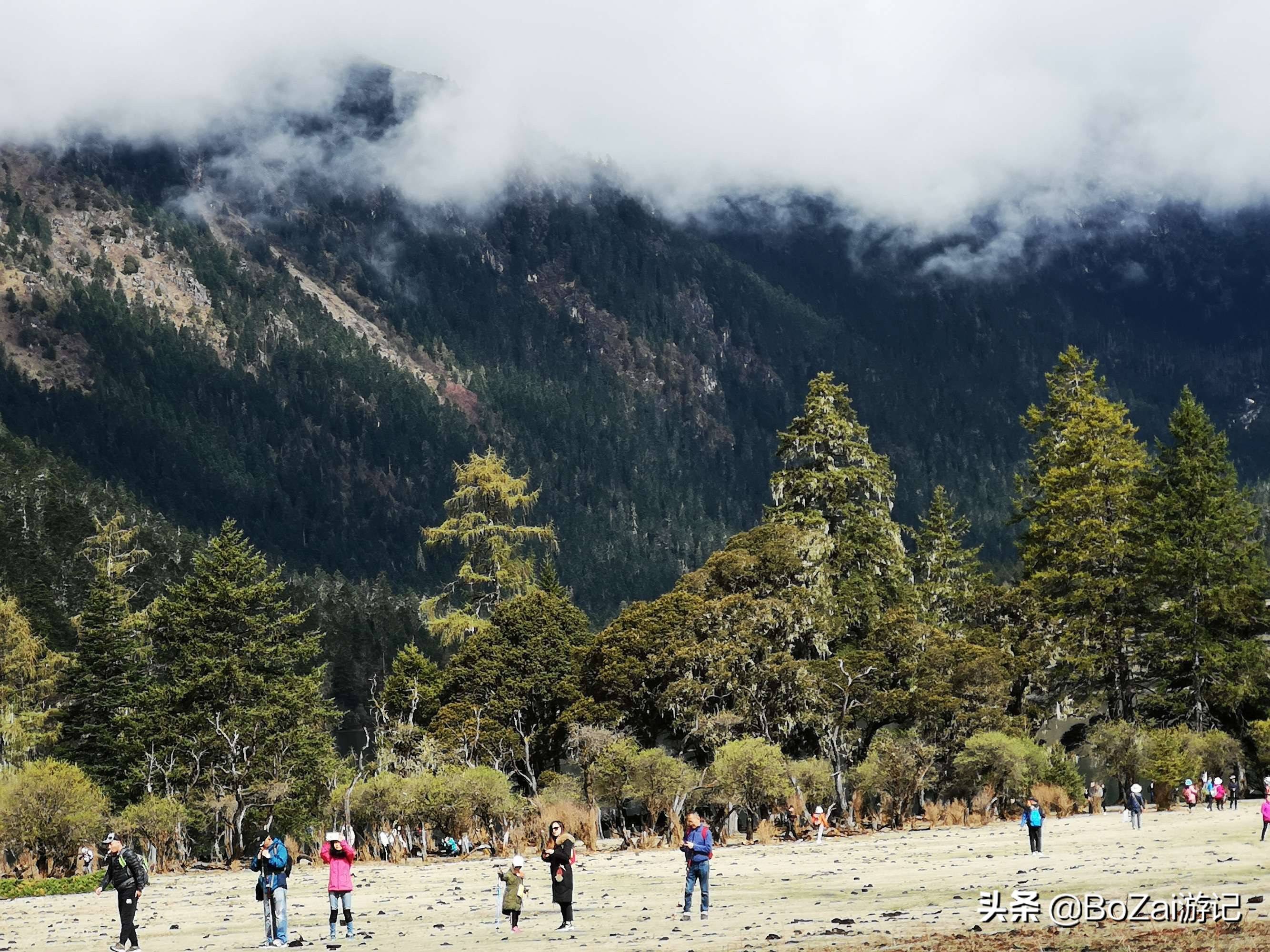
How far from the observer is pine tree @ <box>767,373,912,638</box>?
60531 millimetres

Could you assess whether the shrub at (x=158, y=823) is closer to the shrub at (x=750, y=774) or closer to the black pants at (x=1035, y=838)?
the shrub at (x=750, y=774)

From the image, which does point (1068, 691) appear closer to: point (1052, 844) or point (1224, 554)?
point (1224, 554)

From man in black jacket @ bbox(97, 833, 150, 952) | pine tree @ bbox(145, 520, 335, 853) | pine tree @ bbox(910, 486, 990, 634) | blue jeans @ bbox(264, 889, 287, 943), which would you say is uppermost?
pine tree @ bbox(910, 486, 990, 634)

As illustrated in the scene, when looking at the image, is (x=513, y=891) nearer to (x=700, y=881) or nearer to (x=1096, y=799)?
(x=700, y=881)

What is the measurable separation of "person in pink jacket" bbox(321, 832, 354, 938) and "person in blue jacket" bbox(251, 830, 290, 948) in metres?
0.73

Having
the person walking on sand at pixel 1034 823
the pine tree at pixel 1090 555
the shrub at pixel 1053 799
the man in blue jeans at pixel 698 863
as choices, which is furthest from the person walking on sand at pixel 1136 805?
the man in blue jeans at pixel 698 863

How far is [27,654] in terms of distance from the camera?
A: 7150cm

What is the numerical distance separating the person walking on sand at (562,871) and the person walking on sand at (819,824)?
20900 millimetres

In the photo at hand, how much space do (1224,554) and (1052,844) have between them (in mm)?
Answer: 26355

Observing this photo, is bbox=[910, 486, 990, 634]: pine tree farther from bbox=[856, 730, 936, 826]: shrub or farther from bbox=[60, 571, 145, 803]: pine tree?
bbox=[60, 571, 145, 803]: pine tree

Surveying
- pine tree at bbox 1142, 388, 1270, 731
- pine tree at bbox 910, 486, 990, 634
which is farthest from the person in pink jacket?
pine tree at bbox 910, 486, 990, 634

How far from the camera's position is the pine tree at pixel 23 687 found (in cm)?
6594

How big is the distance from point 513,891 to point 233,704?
114ft

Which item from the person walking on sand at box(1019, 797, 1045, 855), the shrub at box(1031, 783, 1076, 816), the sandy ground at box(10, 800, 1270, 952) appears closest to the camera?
the sandy ground at box(10, 800, 1270, 952)
